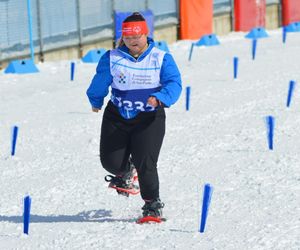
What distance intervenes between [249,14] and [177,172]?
1652cm

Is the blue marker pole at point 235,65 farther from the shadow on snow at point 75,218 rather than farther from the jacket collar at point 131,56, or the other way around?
the jacket collar at point 131,56

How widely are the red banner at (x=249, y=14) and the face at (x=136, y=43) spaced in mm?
17704

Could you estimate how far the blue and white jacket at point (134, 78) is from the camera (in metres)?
6.33

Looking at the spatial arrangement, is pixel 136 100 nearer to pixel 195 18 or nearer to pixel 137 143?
pixel 137 143

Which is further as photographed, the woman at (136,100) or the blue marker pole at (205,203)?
the woman at (136,100)

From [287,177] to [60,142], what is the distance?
3.13 metres

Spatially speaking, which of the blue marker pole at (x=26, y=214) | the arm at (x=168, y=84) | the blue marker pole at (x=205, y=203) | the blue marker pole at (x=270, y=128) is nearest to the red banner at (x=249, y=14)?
the blue marker pole at (x=270, y=128)

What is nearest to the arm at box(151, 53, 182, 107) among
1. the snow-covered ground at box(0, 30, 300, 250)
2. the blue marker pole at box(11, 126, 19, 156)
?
the snow-covered ground at box(0, 30, 300, 250)

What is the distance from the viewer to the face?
632 cm

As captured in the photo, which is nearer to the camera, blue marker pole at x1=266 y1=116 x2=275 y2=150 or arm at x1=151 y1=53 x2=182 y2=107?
arm at x1=151 y1=53 x2=182 y2=107

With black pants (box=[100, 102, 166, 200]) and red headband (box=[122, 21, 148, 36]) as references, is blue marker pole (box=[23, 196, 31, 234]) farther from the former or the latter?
red headband (box=[122, 21, 148, 36])

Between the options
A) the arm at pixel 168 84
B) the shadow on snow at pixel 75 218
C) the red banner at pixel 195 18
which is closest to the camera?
the arm at pixel 168 84

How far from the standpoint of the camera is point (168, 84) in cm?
627

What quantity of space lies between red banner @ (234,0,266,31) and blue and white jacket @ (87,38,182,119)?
57.8 feet
